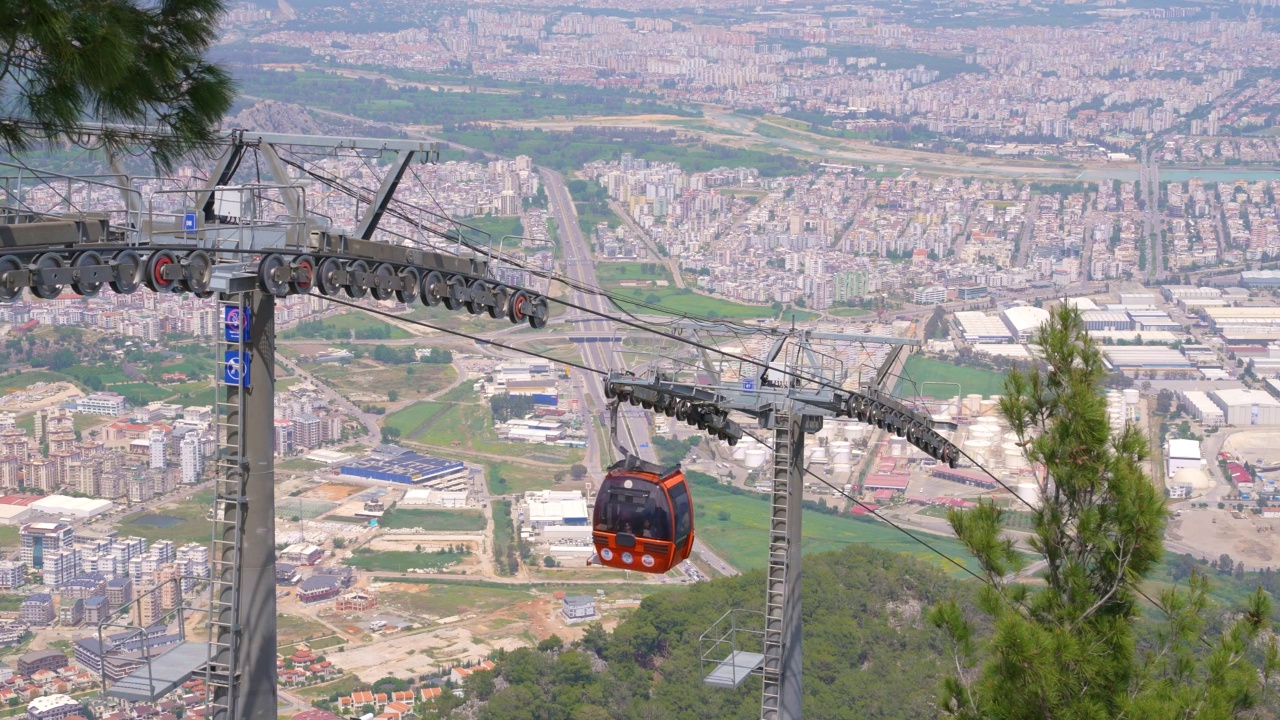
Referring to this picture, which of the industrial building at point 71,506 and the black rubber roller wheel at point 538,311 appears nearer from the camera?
the black rubber roller wheel at point 538,311

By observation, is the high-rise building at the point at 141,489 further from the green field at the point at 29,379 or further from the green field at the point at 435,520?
the green field at the point at 29,379

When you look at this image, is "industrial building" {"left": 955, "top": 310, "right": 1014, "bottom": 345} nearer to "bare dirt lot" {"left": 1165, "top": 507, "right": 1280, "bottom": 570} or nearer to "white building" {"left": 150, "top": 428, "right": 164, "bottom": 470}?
"bare dirt lot" {"left": 1165, "top": 507, "right": 1280, "bottom": 570}

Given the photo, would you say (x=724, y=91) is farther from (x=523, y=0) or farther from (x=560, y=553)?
(x=560, y=553)

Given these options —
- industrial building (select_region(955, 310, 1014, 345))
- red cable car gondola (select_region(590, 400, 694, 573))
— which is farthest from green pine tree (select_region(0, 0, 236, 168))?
industrial building (select_region(955, 310, 1014, 345))

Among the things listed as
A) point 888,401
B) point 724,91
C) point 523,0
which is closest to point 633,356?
point 888,401

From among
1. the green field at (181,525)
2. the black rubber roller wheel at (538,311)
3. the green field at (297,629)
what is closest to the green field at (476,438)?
the green field at (181,525)

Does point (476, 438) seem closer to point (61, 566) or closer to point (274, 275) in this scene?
point (61, 566)

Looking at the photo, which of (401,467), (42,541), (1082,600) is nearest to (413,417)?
(401,467)

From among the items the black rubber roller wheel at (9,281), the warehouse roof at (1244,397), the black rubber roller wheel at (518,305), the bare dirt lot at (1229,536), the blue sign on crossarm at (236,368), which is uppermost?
the black rubber roller wheel at (9,281)
